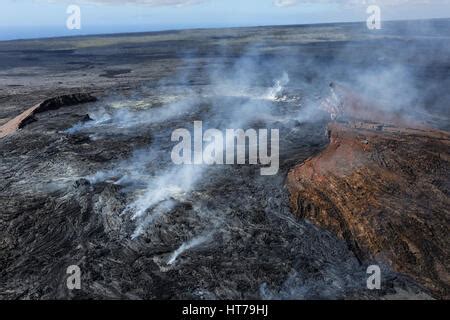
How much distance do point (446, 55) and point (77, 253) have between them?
202ft

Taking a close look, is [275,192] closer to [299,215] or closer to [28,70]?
[299,215]

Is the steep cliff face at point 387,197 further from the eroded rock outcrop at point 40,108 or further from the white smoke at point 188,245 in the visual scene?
the eroded rock outcrop at point 40,108

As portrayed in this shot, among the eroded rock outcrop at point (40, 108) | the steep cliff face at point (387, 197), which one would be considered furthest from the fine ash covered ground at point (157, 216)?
the eroded rock outcrop at point (40, 108)

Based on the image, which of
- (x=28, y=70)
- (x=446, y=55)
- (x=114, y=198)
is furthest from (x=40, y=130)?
(x=446, y=55)

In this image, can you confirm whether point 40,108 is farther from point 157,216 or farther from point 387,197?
point 387,197

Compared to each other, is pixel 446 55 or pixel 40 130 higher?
pixel 446 55

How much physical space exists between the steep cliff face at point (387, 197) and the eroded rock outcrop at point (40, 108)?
54.3ft

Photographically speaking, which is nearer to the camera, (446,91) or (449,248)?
(449,248)

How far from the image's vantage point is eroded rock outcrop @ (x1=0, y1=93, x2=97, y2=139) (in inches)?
934

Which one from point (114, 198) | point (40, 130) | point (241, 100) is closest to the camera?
point (114, 198)

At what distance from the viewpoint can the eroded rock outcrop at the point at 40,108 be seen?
23.7 m

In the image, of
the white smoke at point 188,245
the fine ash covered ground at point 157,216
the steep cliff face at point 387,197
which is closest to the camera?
the fine ash covered ground at point 157,216

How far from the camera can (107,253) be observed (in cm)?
1161

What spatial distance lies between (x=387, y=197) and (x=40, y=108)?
72.2ft
